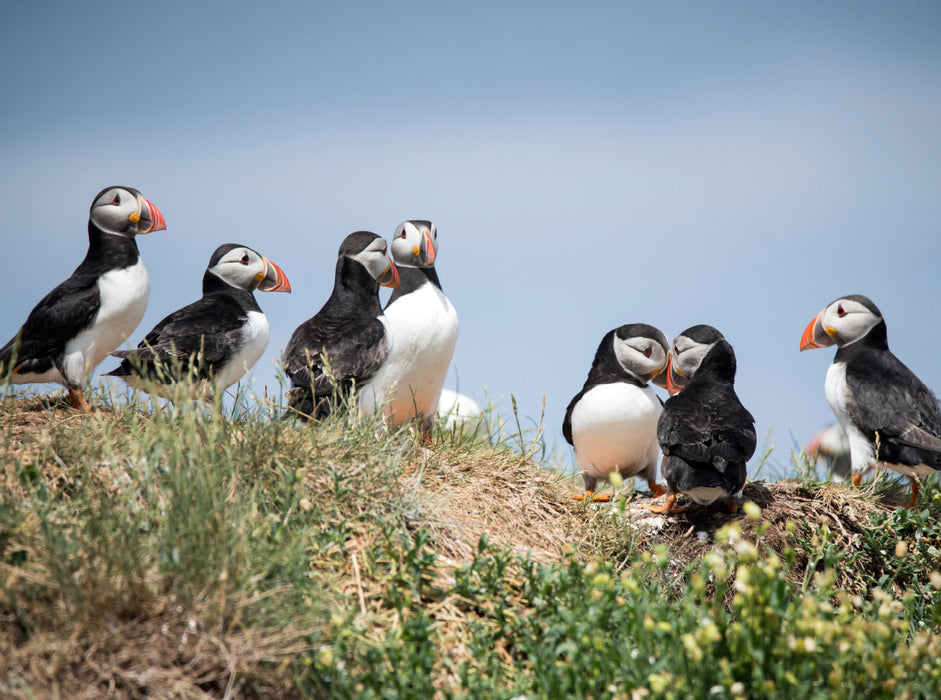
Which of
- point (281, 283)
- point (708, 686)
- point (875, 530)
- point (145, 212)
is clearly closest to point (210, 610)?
point (708, 686)

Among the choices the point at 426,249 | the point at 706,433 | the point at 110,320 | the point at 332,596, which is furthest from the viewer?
the point at 426,249

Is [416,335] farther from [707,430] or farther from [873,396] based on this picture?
[873,396]

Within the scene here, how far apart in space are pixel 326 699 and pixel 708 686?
1486 mm

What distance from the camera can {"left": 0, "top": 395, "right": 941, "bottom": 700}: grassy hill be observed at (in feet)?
10.0

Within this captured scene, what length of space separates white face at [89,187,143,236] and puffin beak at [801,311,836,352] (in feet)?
18.5

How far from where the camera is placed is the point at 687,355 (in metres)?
6.01

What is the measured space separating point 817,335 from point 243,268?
4.82 m

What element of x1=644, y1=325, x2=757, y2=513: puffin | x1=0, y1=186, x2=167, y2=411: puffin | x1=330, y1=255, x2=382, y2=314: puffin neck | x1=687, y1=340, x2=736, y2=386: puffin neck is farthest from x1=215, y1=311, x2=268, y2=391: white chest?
x1=687, y1=340, x2=736, y2=386: puffin neck

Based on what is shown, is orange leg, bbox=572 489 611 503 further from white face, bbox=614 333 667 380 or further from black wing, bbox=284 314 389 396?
black wing, bbox=284 314 389 396

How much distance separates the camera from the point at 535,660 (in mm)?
3344

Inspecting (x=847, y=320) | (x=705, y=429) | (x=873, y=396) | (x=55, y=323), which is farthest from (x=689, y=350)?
(x=55, y=323)

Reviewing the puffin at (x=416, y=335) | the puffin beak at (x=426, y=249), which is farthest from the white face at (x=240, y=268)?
the puffin beak at (x=426, y=249)

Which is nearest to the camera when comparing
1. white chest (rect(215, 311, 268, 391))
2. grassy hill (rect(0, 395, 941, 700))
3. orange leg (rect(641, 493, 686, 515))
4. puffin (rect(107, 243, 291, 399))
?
grassy hill (rect(0, 395, 941, 700))

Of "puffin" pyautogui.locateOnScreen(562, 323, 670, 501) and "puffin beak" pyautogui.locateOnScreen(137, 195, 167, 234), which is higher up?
"puffin beak" pyautogui.locateOnScreen(137, 195, 167, 234)
